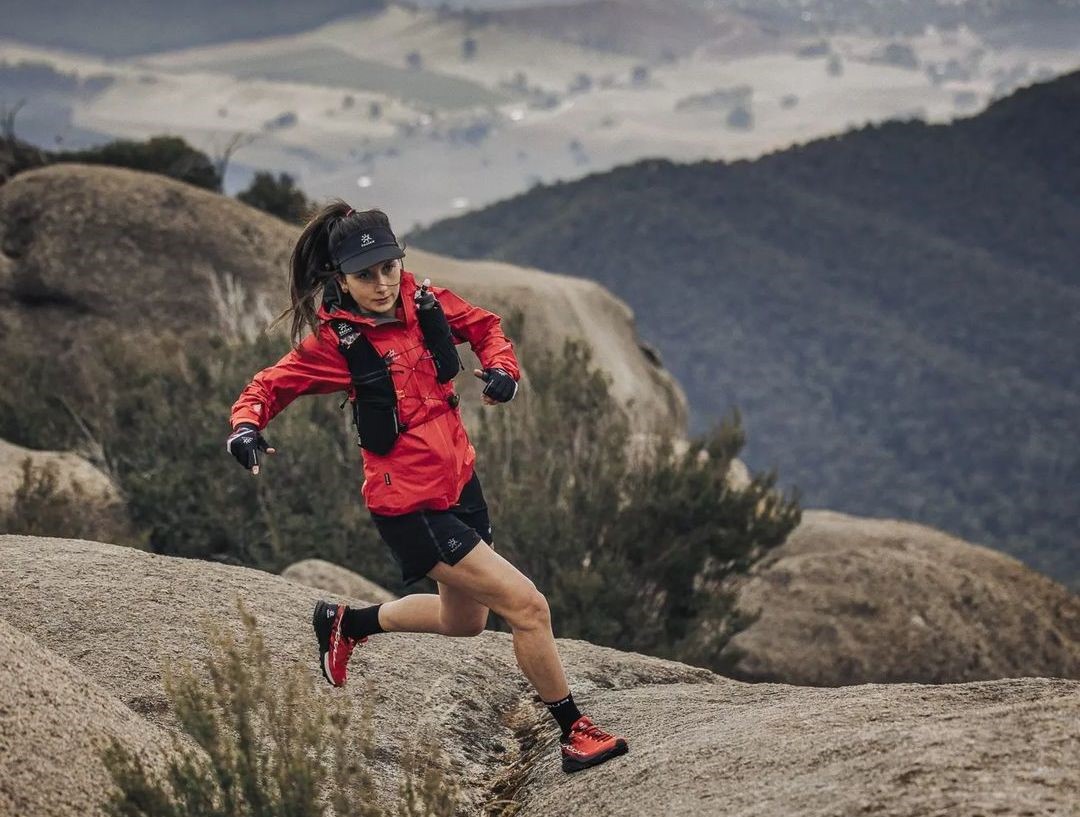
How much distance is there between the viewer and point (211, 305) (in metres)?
20.4

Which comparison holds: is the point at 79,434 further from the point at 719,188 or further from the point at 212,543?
Result: the point at 719,188

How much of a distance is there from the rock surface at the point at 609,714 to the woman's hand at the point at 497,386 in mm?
1351

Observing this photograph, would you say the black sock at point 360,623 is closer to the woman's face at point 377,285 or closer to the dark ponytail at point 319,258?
the dark ponytail at point 319,258

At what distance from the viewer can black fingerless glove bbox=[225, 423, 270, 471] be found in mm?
5055

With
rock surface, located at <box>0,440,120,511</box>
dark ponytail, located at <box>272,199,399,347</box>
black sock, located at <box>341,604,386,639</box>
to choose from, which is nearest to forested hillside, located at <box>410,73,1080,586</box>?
rock surface, located at <box>0,440,120,511</box>

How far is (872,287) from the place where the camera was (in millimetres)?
113062

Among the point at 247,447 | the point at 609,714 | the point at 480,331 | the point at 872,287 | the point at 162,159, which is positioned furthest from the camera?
the point at 872,287

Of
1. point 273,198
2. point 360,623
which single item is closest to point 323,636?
point 360,623

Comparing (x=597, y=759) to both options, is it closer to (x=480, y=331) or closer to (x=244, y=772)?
(x=244, y=772)

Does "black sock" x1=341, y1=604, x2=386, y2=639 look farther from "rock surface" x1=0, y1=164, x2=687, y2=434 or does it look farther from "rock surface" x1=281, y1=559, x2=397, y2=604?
"rock surface" x1=0, y1=164, x2=687, y2=434

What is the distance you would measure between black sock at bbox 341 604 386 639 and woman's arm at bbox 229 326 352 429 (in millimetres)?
946

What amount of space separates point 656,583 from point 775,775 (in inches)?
383

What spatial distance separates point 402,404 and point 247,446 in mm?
570

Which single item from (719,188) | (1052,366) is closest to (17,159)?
(1052,366)
